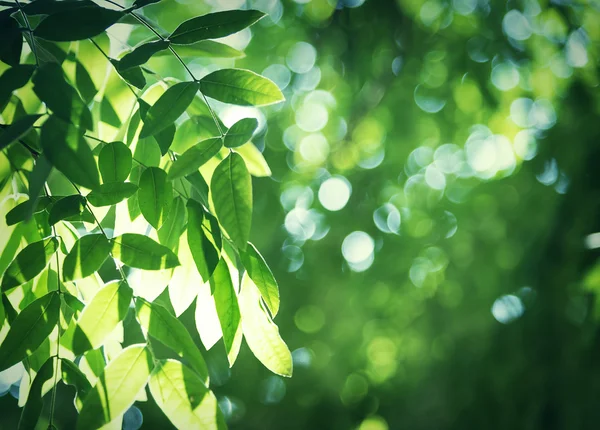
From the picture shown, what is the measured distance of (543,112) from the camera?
3088 mm

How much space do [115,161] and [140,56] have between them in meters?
0.15

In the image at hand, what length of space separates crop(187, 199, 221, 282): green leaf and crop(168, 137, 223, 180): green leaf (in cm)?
6

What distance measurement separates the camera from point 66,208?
0.68 meters

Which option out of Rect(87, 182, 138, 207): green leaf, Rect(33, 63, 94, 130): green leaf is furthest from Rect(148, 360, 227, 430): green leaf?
Rect(33, 63, 94, 130): green leaf

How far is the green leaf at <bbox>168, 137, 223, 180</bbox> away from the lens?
675mm

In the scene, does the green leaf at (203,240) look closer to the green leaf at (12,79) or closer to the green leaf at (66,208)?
the green leaf at (66,208)

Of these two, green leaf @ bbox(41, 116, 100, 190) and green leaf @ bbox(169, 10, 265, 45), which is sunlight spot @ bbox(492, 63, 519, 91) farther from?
green leaf @ bbox(41, 116, 100, 190)

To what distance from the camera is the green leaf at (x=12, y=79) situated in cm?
58

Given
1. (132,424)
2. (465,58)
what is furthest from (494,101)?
(132,424)

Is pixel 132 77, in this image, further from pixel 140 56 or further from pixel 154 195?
pixel 154 195

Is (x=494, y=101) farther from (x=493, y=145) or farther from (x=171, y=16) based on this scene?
(x=171, y=16)

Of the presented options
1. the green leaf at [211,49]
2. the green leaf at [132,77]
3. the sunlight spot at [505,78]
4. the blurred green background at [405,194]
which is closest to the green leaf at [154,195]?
the green leaf at [132,77]

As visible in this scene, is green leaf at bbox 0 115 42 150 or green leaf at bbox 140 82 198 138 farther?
green leaf at bbox 140 82 198 138

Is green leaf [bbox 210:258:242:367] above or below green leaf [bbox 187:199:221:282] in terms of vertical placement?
below
